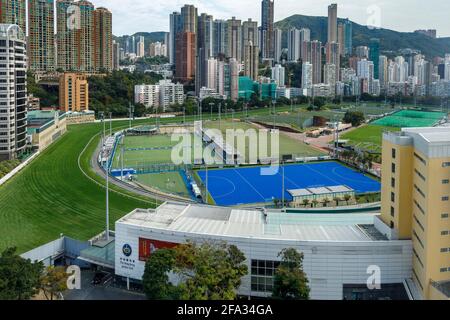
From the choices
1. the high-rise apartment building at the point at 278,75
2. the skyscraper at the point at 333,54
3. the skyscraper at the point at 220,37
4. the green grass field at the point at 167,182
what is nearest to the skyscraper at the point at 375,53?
the skyscraper at the point at 333,54

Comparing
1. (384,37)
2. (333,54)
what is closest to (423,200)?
(333,54)

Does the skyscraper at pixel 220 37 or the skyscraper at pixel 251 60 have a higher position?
the skyscraper at pixel 220 37

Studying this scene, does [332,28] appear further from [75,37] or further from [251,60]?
[75,37]

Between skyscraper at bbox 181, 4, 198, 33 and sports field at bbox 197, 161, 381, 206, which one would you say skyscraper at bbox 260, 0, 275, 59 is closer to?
skyscraper at bbox 181, 4, 198, 33

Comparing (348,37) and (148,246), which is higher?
(348,37)

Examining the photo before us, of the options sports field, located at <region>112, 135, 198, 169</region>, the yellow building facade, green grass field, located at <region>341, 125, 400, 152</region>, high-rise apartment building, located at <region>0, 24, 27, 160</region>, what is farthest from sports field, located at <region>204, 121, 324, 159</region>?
the yellow building facade

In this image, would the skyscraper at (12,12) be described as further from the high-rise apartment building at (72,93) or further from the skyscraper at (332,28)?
the skyscraper at (332,28)
